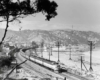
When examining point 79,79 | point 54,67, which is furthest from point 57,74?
point 79,79

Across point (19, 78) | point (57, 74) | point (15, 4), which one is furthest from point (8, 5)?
point (57, 74)

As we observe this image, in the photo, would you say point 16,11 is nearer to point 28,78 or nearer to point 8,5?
point 8,5

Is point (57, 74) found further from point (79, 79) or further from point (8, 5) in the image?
point (8, 5)

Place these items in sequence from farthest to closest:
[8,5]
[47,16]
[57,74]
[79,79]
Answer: [57,74]
[79,79]
[47,16]
[8,5]

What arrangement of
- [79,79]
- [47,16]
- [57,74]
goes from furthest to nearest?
[57,74]
[79,79]
[47,16]

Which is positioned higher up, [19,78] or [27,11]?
[27,11]

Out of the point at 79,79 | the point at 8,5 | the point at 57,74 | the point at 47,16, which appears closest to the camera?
the point at 8,5

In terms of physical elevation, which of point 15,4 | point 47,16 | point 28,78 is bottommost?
point 28,78

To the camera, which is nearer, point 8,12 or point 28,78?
point 8,12

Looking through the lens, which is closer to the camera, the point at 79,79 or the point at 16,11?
the point at 16,11
